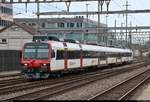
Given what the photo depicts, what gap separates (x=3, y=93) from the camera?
64.7ft

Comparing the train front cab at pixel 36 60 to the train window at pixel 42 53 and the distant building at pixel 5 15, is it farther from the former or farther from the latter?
the distant building at pixel 5 15

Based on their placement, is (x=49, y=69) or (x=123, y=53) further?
(x=123, y=53)

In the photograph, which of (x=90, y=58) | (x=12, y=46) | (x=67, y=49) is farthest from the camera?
(x=12, y=46)

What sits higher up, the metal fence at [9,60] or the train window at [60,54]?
the train window at [60,54]

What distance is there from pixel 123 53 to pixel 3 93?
45.1 metres

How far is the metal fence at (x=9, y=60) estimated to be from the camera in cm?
4035

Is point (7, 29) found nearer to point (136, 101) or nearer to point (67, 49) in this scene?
point (67, 49)

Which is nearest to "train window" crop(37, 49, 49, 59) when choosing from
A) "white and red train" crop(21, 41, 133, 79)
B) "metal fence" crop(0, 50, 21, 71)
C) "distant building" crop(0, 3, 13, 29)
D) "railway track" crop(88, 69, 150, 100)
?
"white and red train" crop(21, 41, 133, 79)

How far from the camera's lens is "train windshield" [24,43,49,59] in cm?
2870

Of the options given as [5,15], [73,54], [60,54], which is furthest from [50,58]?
[5,15]

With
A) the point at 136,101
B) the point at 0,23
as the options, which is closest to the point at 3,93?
the point at 136,101

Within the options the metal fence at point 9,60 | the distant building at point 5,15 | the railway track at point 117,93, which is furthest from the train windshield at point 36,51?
the distant building at point 5,15

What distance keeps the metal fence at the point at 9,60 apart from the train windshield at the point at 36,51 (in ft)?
36.6

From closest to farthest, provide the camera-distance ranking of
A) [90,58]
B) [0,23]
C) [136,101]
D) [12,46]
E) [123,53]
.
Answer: [136,101], [90,58], [12,46], [123,53], [0,23]
